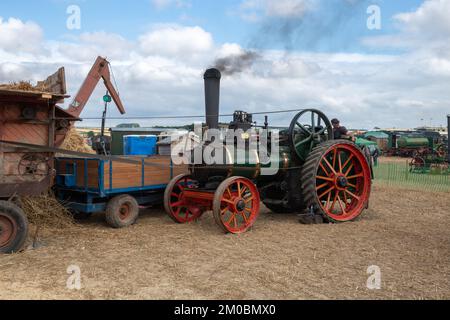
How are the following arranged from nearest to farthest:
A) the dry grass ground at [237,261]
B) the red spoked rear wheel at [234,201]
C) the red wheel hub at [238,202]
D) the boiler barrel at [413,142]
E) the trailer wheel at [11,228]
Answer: the dry grass ground at [237,261] < the trailer wheel at [11,228] < the red spoked rear wheel at [234,201] < the red wheel hub at [238,202] < the boiler barrel at [413,142]

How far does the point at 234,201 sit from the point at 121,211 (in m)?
1.84

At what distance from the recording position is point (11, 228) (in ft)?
15.7

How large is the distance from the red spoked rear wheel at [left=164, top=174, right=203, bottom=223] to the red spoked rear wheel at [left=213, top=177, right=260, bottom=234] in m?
0.79

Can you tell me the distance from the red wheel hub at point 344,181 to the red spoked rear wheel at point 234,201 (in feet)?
3.72

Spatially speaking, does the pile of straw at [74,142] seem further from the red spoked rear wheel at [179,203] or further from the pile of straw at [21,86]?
the pile of straw at [21,86]

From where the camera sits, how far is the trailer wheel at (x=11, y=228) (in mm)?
4719

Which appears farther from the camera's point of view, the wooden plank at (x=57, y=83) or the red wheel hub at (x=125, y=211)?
the red wheel hub at (x=125, y=211)

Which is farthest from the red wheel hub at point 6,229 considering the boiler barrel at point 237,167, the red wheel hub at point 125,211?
the boiler barrel at point 237,167

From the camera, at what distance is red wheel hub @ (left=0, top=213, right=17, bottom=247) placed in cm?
473

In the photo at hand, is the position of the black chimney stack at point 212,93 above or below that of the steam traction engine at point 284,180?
above

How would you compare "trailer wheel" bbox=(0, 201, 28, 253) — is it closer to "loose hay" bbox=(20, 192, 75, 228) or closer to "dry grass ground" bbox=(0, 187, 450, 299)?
"dry grass ground" bbox=(0, 187, 450, 299)

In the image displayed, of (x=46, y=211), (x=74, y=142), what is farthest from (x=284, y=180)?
(x=74, y=142)

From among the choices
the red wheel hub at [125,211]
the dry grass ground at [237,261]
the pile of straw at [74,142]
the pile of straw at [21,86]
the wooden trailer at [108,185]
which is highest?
the pile of straw at [21,86]

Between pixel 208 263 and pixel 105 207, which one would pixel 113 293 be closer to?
pixel 208 263
